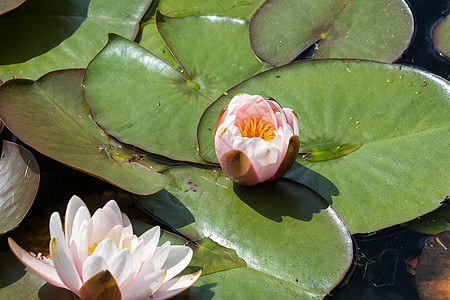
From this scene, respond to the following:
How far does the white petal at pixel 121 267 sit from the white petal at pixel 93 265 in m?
0.03

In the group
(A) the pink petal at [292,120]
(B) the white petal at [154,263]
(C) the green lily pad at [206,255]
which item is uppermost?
(A) the pink petal at [292,120]

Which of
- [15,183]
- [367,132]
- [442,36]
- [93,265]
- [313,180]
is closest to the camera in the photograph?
[93,265]

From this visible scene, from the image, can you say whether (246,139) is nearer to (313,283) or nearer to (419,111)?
(313,283)

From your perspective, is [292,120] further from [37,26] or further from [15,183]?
[37,26]

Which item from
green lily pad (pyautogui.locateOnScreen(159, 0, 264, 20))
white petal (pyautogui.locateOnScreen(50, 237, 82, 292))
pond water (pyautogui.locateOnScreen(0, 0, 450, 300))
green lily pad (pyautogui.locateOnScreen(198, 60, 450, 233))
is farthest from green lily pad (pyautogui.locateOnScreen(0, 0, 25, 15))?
white petal (pyautogui.locateOnScreen(50, 237, 82, 292))

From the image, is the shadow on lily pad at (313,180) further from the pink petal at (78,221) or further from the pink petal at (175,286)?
the pink petal at (78,221)

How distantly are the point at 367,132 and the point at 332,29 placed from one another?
974 millimetres

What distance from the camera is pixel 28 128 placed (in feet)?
7.54

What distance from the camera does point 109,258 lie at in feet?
5.60

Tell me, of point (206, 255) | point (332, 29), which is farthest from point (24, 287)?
point (332, 29)

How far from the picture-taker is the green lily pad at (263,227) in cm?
202

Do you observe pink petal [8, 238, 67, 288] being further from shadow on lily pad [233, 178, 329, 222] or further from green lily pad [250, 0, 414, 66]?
green lily pad [250, 0, 414, 66]

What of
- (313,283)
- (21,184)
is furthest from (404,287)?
(21,184)

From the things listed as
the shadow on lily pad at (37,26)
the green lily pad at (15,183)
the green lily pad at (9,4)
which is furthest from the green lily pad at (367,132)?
the green lily pad at (9,4)
